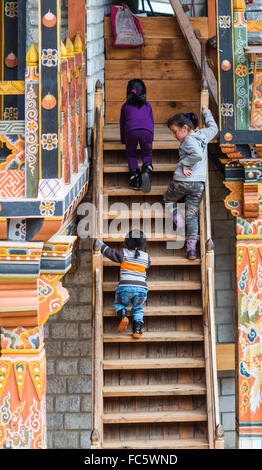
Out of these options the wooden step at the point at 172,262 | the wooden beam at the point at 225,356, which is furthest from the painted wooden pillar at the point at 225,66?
the wooden beam at the point at 225,356

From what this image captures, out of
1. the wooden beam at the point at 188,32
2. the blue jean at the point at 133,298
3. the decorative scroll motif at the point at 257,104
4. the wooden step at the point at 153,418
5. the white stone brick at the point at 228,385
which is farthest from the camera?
the white stone brick at the point at 228,385

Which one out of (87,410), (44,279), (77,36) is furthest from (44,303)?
(87,410)

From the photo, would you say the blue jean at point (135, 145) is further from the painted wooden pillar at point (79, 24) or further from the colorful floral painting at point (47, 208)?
the colorful floral painting at point (47, 208)

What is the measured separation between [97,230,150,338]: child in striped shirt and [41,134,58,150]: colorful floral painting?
1.51 metres

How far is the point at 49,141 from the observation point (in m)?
6.98

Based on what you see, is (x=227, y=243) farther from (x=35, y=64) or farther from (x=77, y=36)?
(x=35, y=64)

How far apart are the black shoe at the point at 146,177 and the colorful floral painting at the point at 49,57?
219 cm

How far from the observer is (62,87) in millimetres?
7402

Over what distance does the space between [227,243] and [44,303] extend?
Result: 3.98 metres

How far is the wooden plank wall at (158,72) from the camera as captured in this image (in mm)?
10672

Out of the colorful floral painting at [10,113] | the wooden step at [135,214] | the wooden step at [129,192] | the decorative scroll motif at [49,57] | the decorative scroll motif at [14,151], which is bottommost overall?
the decorative scroll motif at [14,151]

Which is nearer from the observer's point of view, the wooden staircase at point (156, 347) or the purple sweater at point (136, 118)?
the wooden staircase at point (156, 347)

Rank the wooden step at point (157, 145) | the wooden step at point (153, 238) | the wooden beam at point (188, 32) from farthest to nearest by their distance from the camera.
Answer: the wooden beam at point (188, 32) → the wooden step at point (157, 145) → the wooden step at point (153, 238)

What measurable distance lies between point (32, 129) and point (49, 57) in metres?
0.55
